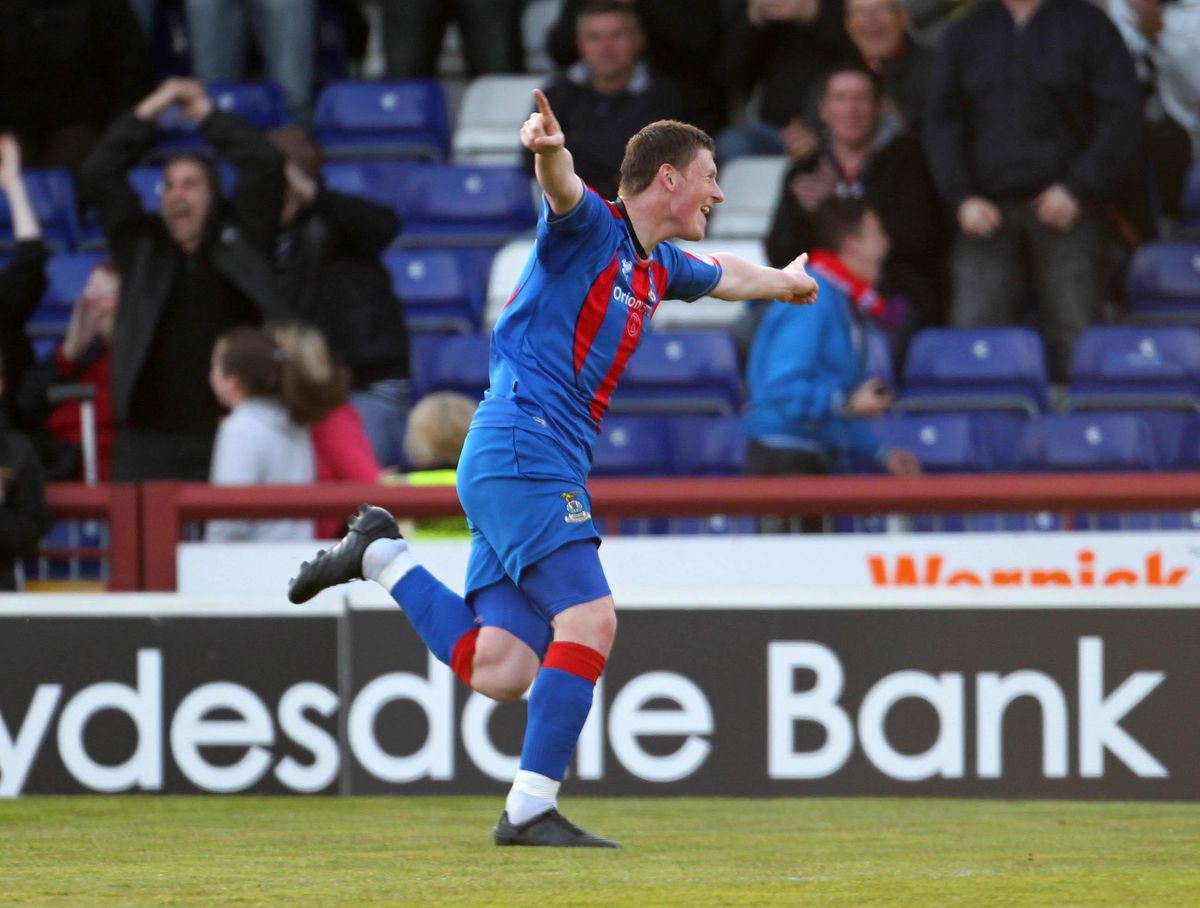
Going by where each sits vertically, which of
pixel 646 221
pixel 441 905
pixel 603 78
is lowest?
pixel 441 905

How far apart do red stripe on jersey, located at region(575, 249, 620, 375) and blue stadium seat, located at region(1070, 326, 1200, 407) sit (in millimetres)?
4865

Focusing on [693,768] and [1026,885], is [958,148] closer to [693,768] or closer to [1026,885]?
[693,768]

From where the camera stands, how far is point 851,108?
33.1 ft

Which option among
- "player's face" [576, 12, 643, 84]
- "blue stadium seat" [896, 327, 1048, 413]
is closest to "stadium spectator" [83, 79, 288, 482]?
"player's face" [576, 12, 643, 84]

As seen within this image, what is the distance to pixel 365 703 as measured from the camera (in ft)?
24.1

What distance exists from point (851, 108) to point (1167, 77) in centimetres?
199

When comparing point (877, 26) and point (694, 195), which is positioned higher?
point (877, 26)

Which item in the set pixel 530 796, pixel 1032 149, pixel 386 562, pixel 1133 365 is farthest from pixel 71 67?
pixel 530 796

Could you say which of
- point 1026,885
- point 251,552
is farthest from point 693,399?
point 1026,885

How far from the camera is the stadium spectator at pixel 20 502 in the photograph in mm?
7602

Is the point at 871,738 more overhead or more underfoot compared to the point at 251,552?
more underfoot

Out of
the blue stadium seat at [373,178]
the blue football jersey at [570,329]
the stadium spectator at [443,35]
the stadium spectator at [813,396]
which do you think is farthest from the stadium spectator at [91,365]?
the blue football jersey at [570,329]

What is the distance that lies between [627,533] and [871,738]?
1477mm

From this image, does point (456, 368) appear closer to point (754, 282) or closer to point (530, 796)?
point (754, 282)
